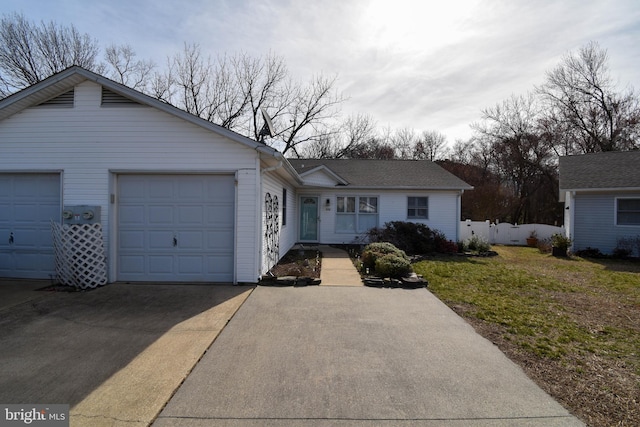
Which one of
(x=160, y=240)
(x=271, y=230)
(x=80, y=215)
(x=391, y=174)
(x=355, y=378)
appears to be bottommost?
(x=355, y=378)

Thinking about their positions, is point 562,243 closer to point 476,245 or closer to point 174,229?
point 476,245

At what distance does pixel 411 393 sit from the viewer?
3.18 meters

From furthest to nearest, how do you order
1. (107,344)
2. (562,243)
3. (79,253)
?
(562,243)
(79,253)
(107,344)

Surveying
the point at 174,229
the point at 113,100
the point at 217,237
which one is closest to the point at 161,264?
the point at 174,229

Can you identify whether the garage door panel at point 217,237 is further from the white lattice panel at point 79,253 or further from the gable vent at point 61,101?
the gable vent at point 61,101

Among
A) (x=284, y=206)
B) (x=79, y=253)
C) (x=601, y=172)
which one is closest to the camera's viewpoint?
(x=79, y=253)

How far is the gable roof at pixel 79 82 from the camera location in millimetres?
7070

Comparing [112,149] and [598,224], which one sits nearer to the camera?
[112,149]

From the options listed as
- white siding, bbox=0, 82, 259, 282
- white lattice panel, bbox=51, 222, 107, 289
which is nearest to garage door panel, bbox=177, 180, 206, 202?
white siding, bbox=0, 82, 259, 282

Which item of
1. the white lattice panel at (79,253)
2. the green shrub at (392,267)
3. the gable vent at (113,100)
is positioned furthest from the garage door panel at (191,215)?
the green shrub at (392,267)

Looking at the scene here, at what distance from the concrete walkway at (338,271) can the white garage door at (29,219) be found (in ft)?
20.9

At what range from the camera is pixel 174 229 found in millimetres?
7590

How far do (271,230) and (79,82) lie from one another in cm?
545

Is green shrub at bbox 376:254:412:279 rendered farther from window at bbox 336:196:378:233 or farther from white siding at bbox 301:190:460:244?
window at bbox 336:196:378:233
